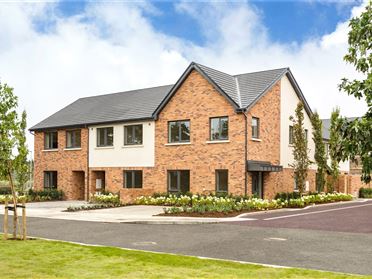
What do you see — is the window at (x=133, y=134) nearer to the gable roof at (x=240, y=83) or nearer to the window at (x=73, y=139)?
the gable roof at (x=240, y=83)

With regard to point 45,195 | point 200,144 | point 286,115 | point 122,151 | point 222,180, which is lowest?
point 45,195

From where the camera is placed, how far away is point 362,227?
16.9m

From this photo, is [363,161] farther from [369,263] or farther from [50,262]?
[50,262]

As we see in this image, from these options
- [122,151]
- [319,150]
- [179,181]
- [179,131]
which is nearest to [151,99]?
[122,151]

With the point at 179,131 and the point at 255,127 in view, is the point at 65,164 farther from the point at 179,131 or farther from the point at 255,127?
the point at 255,127

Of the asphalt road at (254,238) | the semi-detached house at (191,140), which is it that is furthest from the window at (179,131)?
the asphalt road at (254,238)

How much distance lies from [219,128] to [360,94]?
2057cm

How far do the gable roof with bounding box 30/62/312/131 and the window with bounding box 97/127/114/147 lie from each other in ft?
2.39

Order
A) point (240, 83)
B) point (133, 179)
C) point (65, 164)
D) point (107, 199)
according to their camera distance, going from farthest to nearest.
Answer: point (65, 164), point (133, 179), point (240, 83), point (107, 199)

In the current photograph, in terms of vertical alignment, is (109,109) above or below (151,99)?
below

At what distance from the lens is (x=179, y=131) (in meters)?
28.8

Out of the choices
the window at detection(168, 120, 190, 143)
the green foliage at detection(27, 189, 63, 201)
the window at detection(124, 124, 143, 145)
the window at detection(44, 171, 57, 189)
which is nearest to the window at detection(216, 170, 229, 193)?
the window at detection(168, 120, 190, 143)

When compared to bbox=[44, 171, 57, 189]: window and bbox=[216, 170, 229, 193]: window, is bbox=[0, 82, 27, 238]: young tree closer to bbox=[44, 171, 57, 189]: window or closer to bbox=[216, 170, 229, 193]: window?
bbox=[216, 170, 229, 193]: window

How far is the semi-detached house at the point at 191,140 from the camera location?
2647cm
